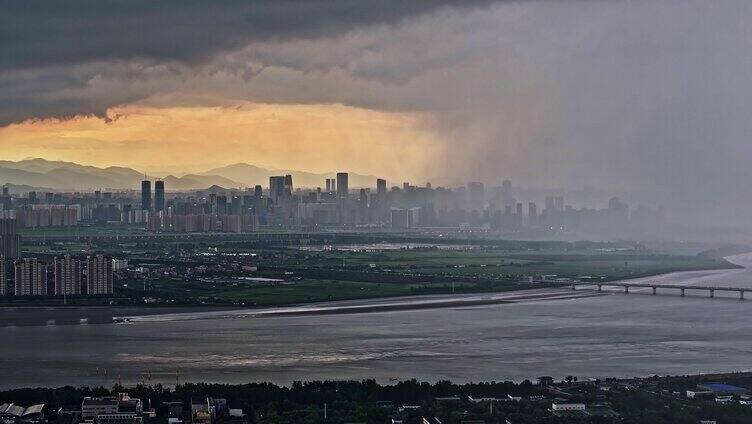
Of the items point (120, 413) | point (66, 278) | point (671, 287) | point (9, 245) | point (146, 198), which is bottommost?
point (120, 413)

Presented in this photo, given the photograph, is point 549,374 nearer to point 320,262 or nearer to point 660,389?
point 660,389

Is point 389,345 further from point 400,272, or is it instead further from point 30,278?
point 400,272

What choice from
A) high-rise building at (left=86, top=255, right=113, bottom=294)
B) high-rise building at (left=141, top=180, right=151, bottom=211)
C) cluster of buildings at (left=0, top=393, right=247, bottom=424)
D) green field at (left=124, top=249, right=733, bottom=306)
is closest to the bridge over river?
green field at (left=124, top=249, right=733, bottom=306)

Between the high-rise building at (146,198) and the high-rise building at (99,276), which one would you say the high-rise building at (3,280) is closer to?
the high-rise building at (99,276)

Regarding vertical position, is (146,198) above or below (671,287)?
above

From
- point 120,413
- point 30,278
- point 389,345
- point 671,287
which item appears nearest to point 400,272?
point 671,287

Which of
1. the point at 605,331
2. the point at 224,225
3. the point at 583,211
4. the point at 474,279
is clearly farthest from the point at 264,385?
the point at 583,211
